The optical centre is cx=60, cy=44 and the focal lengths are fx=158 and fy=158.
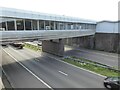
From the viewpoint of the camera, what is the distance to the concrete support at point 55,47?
34781mm

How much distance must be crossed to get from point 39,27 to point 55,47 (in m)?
8.18

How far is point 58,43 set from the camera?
35.1 m

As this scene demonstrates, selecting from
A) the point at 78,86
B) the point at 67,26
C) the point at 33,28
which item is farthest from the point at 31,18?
the point at 78,86

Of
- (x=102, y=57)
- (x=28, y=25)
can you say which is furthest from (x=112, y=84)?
(x=102, y=57)

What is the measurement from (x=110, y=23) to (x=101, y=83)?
88.8 feet

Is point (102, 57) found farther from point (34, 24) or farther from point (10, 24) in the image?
point (10, 24)

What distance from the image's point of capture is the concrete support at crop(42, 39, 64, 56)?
114 feet

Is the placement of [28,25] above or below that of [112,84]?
above

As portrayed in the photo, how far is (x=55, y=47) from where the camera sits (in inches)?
1417

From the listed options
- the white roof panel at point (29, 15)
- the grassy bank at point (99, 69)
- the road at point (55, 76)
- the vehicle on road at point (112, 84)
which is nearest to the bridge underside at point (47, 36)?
the white roof panel at point (29, 15)

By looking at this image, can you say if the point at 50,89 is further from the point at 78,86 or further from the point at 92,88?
the point at 92,88

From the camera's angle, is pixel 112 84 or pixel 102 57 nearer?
pixel 112 84

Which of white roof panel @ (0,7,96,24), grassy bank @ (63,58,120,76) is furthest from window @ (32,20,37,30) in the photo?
grassy bank @ (63,58,120,76)

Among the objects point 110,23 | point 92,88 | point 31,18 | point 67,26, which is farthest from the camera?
point 110,23
